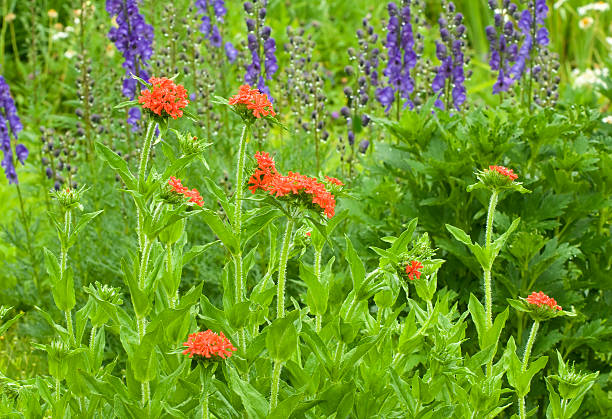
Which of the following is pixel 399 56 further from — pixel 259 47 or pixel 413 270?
pixel 413 270

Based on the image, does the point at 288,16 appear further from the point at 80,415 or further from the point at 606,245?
the point at 80,415

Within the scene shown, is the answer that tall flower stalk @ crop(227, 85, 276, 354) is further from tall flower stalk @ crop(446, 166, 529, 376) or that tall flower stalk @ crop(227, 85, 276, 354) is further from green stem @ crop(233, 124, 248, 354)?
tall flower stalk @ crop(446, 166, 529, 376)

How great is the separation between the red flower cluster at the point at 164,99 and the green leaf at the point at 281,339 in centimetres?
45

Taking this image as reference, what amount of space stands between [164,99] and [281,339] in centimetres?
52

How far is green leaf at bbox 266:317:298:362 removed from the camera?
1.50m

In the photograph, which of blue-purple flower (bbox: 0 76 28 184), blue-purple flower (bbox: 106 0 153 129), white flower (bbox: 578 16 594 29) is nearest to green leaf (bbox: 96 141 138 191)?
blue-purple flower (bbox: 106 0 153 129)

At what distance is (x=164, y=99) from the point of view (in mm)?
1562

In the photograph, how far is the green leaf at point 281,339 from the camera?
4.93ft

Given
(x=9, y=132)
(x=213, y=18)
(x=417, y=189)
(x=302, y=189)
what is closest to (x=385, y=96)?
(x=417, y=189)

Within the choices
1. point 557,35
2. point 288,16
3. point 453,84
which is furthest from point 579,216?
point 288,16

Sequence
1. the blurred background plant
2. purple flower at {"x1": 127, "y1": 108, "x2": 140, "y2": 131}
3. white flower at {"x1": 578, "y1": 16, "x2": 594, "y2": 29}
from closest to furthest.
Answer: the blurred background plant, purple flower at {"x1": 127, "y1": 108, "x2": 140, "y2": 131}, white flower at {"x1": 578, "y1": 16, "x2": 594, "y2": 29}

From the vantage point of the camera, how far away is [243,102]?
1568 mm

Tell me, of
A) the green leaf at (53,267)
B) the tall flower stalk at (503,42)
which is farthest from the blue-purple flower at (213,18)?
the green leaf at (53,267)

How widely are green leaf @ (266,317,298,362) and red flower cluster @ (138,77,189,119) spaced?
45cm
